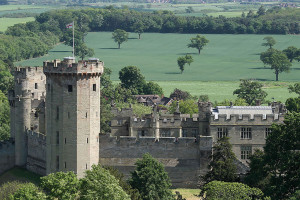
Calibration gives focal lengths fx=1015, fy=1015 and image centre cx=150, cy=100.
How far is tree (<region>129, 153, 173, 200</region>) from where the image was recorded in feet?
312

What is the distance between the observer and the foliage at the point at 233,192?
87488 mm

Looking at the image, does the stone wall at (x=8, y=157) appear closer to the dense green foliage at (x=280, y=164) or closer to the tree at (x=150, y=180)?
the tree at (x=150, y=180)

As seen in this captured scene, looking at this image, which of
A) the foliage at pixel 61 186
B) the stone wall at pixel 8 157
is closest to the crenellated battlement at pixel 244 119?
the stone wall at pixel 8 157

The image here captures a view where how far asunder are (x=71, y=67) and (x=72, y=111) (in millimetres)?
4272

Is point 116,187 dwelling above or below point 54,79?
below

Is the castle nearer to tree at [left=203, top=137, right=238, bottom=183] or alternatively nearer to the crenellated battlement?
the crenellated battlement

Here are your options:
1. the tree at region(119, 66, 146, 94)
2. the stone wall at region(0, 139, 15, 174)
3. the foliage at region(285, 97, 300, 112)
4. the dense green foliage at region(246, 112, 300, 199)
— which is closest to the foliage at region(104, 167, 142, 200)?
the dense green foliage at region(246, 112, 300, 199)

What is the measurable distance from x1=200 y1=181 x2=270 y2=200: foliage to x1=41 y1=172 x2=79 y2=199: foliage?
11.9 m

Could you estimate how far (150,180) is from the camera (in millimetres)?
95812

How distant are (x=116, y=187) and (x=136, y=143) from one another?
18354mm

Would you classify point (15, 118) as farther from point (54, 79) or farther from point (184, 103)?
point (184, 103)

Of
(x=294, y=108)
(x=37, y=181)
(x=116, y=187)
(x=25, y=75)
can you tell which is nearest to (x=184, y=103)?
(x=294, y=108)

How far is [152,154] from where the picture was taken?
10312 centimetres

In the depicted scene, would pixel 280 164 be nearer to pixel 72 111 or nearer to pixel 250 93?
pixel 72 111
